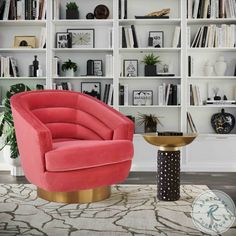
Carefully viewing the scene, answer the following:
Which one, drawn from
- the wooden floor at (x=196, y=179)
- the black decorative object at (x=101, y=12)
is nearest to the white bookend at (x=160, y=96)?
the wooden floor at (x=196, y=179)

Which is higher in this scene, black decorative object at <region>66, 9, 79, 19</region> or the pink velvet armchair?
black decorative object at <region>66, 9, 79, 19</region>

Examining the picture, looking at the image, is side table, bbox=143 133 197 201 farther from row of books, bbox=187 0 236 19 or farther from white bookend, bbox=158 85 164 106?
row of books, bbox=187 0 236 19

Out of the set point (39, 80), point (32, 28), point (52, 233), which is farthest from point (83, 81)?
point (52, 233)

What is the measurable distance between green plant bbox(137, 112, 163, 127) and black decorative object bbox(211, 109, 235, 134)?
762 mm

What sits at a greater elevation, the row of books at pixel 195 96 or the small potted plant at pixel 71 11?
the small potted plant at pixel 71 11

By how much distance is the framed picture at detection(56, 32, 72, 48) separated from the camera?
5285mm

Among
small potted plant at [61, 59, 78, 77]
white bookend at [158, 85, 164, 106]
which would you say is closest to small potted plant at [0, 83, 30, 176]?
small potted plant at [61, 59, 78, 77]

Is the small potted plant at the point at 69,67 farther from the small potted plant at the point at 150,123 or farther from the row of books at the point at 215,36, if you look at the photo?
the row of books at the point at 215,36

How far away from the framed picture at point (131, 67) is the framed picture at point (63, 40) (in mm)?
805

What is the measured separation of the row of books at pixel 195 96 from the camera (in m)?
5.17

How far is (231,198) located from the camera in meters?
3.40

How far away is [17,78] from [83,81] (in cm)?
89

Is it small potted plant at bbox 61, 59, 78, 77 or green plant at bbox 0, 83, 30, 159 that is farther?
small potted plant at bbox 61, 59, 78, 77

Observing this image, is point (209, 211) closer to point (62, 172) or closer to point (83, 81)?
point (62, 172)
